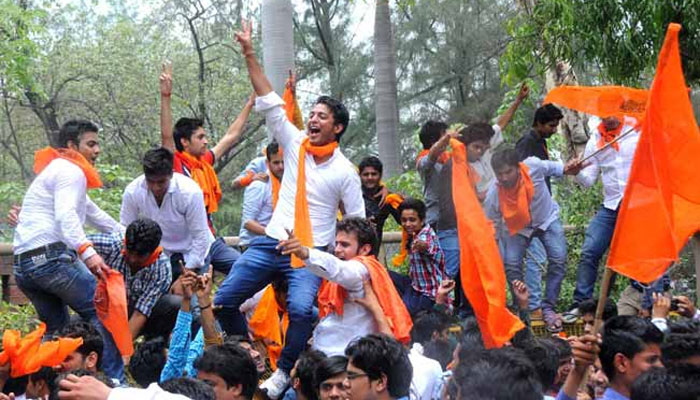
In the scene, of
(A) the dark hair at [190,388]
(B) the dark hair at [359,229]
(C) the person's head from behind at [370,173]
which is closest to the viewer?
(A) the dark hair at [190,388]

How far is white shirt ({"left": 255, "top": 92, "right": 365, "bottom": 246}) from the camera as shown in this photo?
7.80 meters

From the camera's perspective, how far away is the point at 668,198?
573 cm

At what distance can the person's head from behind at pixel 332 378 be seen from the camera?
6.22 meters

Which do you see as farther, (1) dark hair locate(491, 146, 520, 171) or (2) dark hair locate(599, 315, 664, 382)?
(1) dark hair locate(491, 146, 520, 171)

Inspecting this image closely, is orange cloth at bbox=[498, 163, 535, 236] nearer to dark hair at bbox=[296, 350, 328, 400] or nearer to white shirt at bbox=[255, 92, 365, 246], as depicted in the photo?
white shirt at bbox=[255, 92, 365, 246]

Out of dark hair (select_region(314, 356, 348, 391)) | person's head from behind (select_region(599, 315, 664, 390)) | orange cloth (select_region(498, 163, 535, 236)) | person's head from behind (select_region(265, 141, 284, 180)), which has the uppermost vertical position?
person's head from behind (select_region(265, 141, 284, 180))

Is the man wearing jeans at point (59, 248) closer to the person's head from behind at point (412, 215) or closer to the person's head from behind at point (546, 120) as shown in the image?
the person's head from behind at point (412, 215)

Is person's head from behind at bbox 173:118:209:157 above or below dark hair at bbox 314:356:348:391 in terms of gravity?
above

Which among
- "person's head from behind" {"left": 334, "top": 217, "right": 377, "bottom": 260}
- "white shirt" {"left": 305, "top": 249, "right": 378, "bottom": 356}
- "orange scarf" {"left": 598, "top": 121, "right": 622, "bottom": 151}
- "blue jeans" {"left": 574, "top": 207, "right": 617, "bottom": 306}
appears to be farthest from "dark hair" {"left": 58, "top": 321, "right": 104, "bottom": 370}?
"orange scarf" {"left": 598, "top": 121, "right": 622, "bottom": 151}

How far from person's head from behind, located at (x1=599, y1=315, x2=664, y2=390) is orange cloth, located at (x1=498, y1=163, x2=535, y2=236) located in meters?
3.38

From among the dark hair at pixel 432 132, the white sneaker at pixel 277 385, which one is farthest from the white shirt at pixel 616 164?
the white sneaker at pixel 277 385

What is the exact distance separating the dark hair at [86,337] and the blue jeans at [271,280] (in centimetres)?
110

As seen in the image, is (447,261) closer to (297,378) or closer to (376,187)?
(376,187)

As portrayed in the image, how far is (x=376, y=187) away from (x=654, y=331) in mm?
4092
